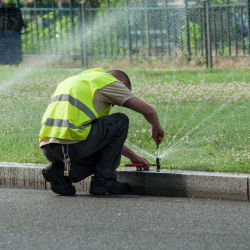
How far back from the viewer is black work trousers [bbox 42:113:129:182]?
14.9 ft

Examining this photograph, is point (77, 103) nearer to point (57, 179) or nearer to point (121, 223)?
point (57, 179)

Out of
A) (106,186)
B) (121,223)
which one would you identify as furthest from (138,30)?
(121,223)

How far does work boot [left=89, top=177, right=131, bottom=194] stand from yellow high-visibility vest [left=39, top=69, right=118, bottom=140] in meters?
0.45

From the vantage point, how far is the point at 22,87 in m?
10.3

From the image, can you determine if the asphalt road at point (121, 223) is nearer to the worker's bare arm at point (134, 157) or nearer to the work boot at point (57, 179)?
the work boot at point (57, 179)

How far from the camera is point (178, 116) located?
718 centimetres

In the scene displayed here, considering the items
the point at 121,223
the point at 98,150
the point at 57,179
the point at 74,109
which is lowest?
the point at 121,223

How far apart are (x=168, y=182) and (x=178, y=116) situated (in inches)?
100

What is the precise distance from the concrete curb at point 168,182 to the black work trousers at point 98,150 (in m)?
0.27

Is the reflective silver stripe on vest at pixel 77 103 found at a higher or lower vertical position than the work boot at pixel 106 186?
higher

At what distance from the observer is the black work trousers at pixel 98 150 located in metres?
4.53

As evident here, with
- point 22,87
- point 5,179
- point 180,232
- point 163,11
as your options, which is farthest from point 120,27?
point 180,232

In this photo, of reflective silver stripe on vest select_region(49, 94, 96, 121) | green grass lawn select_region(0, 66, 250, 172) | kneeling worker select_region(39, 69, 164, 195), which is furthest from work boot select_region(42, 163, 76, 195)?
green grass lawn select_region(0, 66, 250, 172)

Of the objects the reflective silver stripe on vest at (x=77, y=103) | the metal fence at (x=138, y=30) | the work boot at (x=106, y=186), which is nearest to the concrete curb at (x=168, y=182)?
the work boot at (x=106, y=186)
